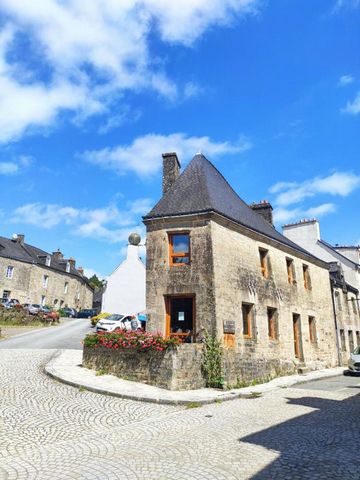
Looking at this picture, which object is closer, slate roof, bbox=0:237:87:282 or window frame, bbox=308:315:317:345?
window frame, bbox=308:315:317:345

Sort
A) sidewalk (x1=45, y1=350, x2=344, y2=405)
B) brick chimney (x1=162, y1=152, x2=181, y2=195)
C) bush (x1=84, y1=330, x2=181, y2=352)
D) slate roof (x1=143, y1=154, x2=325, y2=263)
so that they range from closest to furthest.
→ sidewalk (x1=45, y1=350, x2=344, y2=405) < bush (x1=84, y1=330, x2=181, y2=352) < slate roof (x1=143, y1=154, x2=325, y2=263) < brick chimney (x1=162, y1=152, x2=181, y2=195)

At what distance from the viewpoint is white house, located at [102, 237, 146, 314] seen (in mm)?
27594

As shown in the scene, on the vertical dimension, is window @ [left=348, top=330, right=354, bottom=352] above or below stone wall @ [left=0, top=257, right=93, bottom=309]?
below

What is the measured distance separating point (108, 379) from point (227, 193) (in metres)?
9.10

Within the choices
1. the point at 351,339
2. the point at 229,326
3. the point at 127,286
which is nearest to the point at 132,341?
the point at 229,326

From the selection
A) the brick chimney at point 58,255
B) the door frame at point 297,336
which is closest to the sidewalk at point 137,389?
the door frame at point 297,336

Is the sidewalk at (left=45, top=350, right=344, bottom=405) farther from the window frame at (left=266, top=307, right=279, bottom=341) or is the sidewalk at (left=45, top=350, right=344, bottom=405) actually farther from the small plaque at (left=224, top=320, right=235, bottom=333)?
the window frame at (left=266, top=307, right=279, bottom=341)

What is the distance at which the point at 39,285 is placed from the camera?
40312 millimetres

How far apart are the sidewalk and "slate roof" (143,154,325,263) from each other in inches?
226

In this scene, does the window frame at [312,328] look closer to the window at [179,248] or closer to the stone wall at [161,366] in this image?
the window at [179,248]

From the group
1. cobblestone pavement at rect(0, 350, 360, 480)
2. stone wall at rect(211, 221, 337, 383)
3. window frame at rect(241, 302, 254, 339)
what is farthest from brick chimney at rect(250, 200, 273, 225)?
cobblestone pavement at rect(0, 350, 360, 480)

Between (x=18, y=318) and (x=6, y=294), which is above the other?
(x=6, y=294)

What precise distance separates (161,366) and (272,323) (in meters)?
6.15

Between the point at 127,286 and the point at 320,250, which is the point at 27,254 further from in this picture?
the point at 320,250
